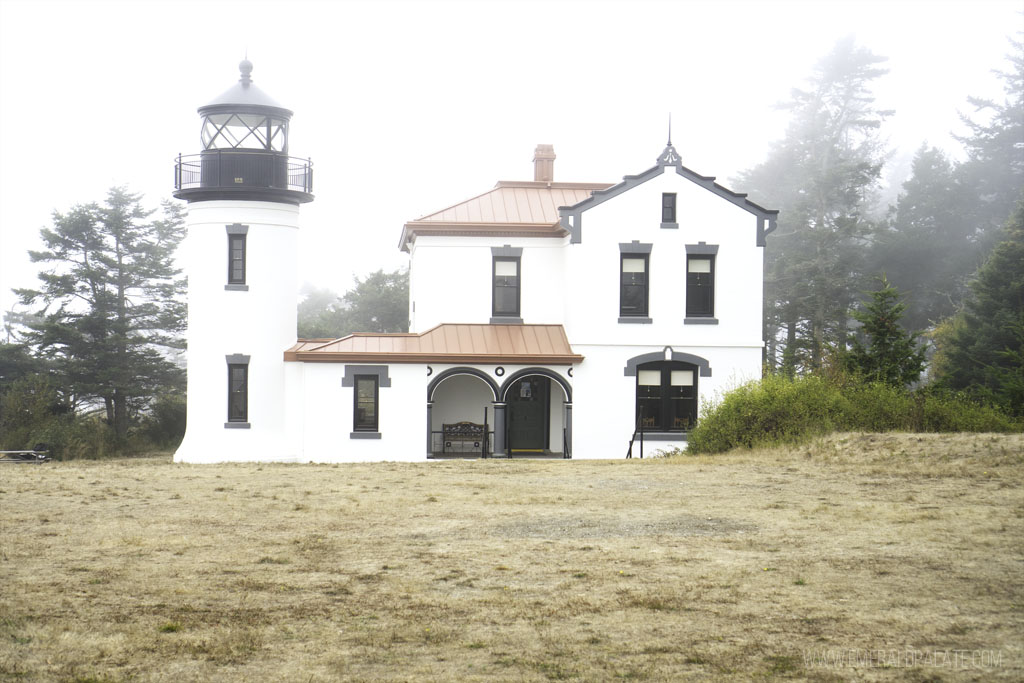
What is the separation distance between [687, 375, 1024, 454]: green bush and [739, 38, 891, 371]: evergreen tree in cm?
1460

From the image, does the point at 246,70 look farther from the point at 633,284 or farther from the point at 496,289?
the point at 633,284

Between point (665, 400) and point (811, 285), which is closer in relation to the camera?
point (665, 400)

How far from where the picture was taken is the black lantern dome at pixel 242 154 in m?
25.1

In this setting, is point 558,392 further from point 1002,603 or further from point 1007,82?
point 1007,82

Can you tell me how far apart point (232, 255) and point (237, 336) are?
2003mm

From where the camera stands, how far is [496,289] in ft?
86.9

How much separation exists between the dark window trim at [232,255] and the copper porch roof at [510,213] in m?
4.07

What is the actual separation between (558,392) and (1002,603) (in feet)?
60.3

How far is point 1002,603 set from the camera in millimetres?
8367

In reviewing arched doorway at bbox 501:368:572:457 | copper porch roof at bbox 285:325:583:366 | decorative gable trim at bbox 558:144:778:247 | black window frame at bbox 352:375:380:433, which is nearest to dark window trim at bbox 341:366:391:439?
black window frame at bbox 352:375:380:433

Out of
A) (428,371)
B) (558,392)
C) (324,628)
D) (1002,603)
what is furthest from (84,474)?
(1002,603)

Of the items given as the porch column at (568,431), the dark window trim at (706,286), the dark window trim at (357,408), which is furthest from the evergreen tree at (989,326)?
the dark window trim at (357,408)

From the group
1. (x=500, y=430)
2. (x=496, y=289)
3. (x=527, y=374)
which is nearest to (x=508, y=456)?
(x=500, y=430)

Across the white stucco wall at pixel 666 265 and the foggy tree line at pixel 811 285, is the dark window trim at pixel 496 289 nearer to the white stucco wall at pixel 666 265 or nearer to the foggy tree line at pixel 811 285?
the white stucco wall at pixel 666 265
